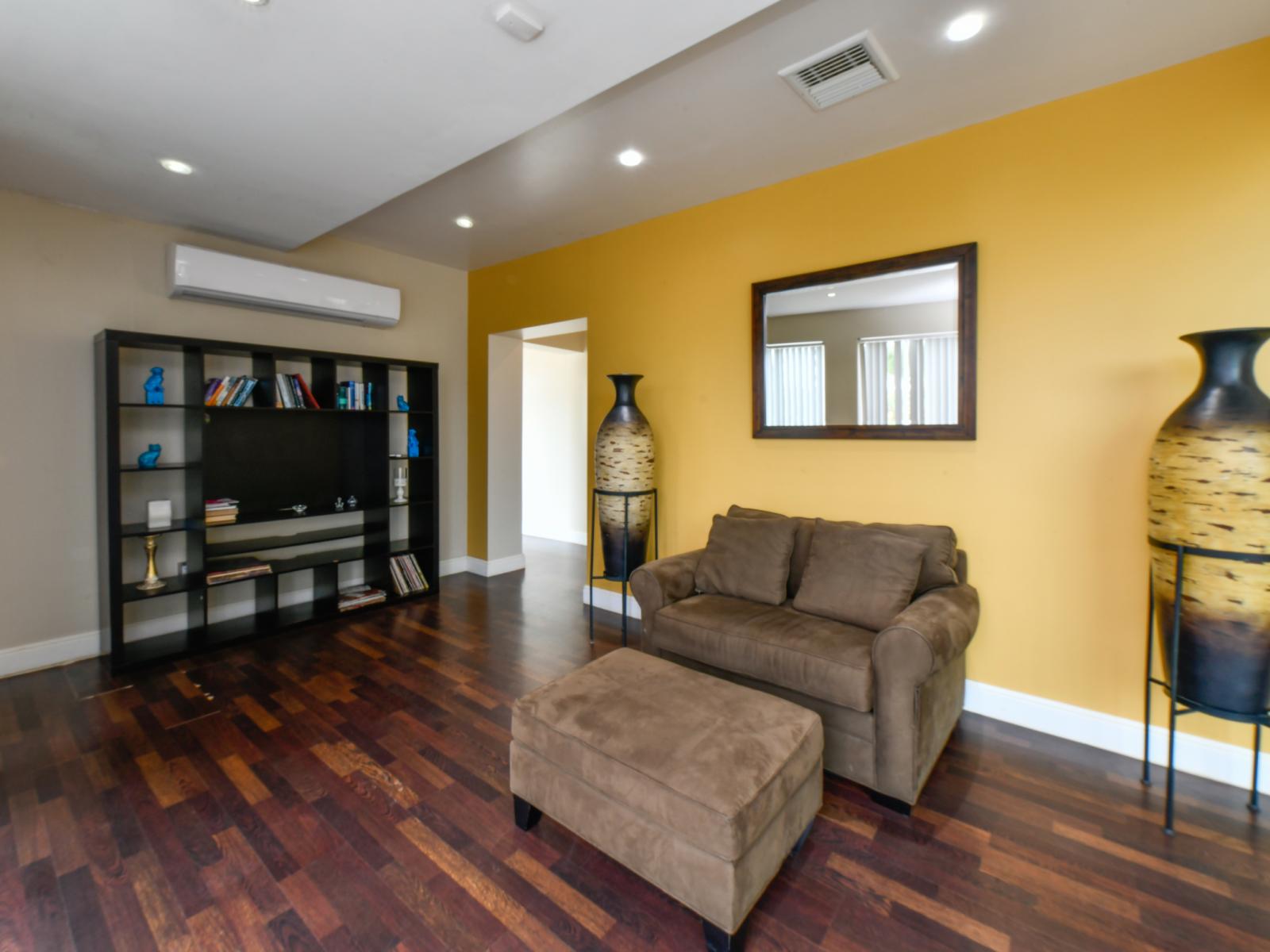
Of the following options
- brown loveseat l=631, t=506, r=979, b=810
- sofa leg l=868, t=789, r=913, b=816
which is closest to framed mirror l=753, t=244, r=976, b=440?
brown loveseat l=631, t=506, r=979, b=810

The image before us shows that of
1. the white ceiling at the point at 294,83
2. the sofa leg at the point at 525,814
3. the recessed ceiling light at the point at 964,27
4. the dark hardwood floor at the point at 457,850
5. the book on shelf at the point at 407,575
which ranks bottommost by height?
the dark hardwood floor at the point at 457,850

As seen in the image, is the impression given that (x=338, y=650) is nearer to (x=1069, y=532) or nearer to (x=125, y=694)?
(x=125, y=694)

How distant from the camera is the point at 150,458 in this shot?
3.30 m

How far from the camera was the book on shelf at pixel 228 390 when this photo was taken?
137 inches

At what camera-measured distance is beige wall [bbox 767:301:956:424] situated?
2.77 m

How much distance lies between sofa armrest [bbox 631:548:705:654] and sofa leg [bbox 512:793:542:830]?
96 cm

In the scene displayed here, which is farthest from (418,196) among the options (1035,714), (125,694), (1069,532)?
(1035,714)

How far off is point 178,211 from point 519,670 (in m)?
3.29

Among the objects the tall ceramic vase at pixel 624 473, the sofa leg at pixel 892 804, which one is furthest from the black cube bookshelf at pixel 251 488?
the sofa leg at pixel 892 804

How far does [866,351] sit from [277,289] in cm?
367

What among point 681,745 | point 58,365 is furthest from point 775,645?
point 58,365

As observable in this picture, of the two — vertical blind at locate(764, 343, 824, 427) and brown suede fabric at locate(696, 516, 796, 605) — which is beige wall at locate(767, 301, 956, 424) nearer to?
vertical blind at locate(764, 343, 824, 427)

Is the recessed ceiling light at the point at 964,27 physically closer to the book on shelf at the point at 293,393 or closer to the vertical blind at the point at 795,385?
the vertical blind at the point at 795,385

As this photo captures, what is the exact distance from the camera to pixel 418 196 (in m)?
3.45
